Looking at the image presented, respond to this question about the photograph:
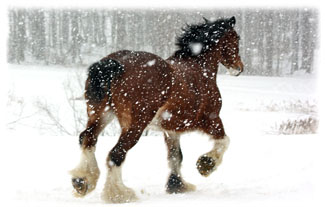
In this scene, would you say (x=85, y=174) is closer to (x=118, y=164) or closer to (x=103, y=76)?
(x=118, y=164)

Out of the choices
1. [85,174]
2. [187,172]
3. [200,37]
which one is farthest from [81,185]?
[200,37]

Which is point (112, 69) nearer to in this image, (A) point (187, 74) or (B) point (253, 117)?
(A) point (187, 74)

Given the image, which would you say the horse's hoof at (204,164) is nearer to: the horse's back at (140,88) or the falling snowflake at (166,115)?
the falling snowflake at (166,115)

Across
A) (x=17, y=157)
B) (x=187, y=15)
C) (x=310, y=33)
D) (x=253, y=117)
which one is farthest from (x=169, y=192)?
(x=310, y=33)

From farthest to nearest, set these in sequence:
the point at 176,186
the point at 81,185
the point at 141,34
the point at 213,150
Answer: the point at 141,34 < the point at 176,186 < the point at 213,150 < the point at 81,185

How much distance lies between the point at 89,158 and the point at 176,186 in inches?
58.2

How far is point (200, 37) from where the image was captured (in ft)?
20.7

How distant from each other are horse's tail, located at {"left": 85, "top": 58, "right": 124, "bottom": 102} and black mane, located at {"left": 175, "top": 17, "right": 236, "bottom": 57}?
1548mm

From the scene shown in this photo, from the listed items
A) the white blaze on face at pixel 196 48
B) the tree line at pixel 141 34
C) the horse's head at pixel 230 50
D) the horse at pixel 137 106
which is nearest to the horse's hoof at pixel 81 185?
the horse at pixel 137 106

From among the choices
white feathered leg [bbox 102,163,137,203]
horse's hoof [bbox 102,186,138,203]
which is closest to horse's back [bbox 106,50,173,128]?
white feathered leg [bbox 102,163,137,203]

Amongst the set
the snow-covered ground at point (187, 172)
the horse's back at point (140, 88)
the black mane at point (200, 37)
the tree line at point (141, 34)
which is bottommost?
the tree line at point (141, 34)

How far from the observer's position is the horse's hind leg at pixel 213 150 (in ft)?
18.8

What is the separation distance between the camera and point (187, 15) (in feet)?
73.7

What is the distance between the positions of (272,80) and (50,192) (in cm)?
1968
